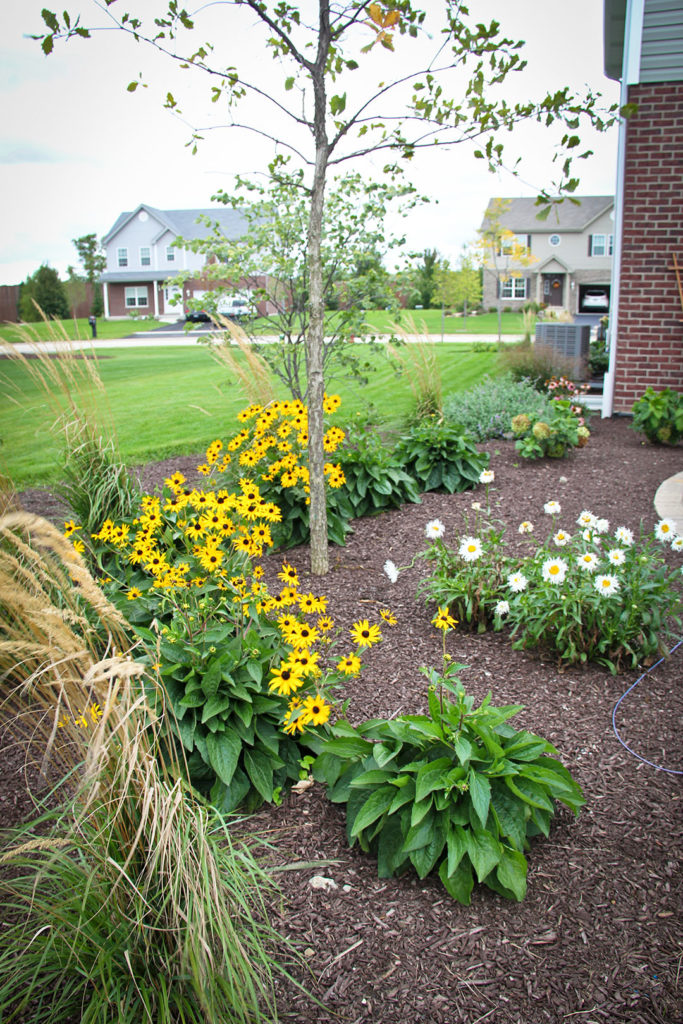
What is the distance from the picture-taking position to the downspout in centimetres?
703

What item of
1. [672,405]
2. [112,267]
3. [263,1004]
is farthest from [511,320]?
[263,1004]

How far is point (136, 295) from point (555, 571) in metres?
38.7

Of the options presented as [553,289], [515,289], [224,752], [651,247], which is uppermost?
[515,289]

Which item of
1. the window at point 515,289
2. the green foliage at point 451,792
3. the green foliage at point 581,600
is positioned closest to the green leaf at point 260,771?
the green foliage at point 451,792

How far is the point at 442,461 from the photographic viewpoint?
5539 millimetres

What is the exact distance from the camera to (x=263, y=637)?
2.69 meters

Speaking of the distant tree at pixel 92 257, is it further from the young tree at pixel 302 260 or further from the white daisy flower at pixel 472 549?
the white daisy flower at pixel 472 549

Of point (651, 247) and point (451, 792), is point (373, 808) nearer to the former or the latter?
point (451, 792)

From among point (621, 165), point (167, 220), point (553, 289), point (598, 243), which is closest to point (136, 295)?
point (167, 220)

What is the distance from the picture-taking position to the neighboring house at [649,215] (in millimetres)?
7117

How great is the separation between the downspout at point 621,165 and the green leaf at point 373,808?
6615 mm

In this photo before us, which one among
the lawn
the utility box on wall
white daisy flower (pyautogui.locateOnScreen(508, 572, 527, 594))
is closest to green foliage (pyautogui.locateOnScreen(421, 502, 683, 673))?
white daisy flower (pyautogui.locateOnScreen(508, 572, 527, 594))

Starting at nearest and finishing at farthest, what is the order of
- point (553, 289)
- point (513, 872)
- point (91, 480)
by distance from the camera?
point (513, 872), point (91, 480), point (553, 289)

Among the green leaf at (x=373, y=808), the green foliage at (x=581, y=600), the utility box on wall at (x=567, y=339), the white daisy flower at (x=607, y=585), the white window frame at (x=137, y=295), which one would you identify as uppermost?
the white window frame at (x=137, y=295)
